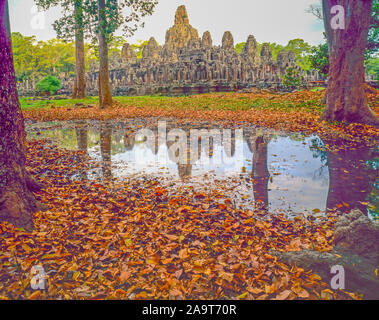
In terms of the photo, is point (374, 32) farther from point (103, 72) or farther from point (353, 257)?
point (353, 257)

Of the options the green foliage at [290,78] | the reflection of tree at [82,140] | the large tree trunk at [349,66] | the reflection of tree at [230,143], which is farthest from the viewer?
the green foliage at [290,78]

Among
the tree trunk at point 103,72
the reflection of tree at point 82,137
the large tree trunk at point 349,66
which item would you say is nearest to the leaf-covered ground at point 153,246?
the reflection of tree at point 82,137

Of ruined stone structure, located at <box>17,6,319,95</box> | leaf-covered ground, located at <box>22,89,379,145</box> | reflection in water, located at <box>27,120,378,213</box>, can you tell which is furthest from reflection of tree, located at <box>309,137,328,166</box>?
ruined stone structure, located at <box>17,6,319,95</box>

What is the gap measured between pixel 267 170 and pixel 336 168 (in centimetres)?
140

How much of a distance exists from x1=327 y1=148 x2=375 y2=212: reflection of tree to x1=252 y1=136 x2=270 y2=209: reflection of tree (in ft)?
3.14

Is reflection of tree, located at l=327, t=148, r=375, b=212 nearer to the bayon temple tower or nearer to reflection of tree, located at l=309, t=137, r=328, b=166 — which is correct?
reflection of tree, located at l=309, t=137, r=328, b=166

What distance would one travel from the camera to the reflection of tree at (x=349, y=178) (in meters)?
3.82

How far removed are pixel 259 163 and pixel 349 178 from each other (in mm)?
1759

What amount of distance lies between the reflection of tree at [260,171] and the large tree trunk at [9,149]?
3.26 m

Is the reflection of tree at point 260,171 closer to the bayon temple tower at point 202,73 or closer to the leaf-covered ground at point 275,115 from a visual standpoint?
the leaf-covered ground at point 275,115

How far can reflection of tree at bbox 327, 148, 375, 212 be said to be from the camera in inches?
150

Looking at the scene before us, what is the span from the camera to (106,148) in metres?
7.34

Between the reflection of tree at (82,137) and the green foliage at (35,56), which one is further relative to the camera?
the green foliage at (35,56)

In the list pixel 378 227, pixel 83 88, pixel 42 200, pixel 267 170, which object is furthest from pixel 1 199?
pixel 83 88
